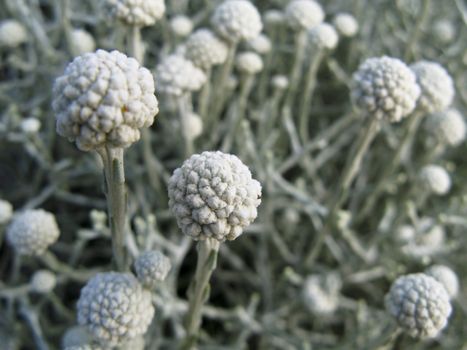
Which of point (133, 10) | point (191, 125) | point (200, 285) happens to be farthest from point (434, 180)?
point (133, 10)

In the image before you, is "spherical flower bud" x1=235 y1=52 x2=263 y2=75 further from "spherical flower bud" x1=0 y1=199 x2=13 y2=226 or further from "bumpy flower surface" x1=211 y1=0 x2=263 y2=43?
"spherical flower bud" x1=0 y1=199 x2=13 y2=226

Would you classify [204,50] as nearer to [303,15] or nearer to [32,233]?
[303,15]

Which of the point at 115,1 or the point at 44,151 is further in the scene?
the point at 44,151

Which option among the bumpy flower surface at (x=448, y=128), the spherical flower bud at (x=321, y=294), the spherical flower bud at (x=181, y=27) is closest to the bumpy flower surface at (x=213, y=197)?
the spherical flower bud at (x=321, y=294)

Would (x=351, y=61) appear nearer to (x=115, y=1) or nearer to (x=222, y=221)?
(x=115, y=1)

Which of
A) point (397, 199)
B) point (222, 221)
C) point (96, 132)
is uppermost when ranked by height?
point (96, 132)

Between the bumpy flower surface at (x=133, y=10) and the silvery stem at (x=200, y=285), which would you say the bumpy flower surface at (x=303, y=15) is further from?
the silvery stem at (x=200, y=285)

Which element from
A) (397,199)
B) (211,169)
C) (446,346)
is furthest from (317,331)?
(211,169)
